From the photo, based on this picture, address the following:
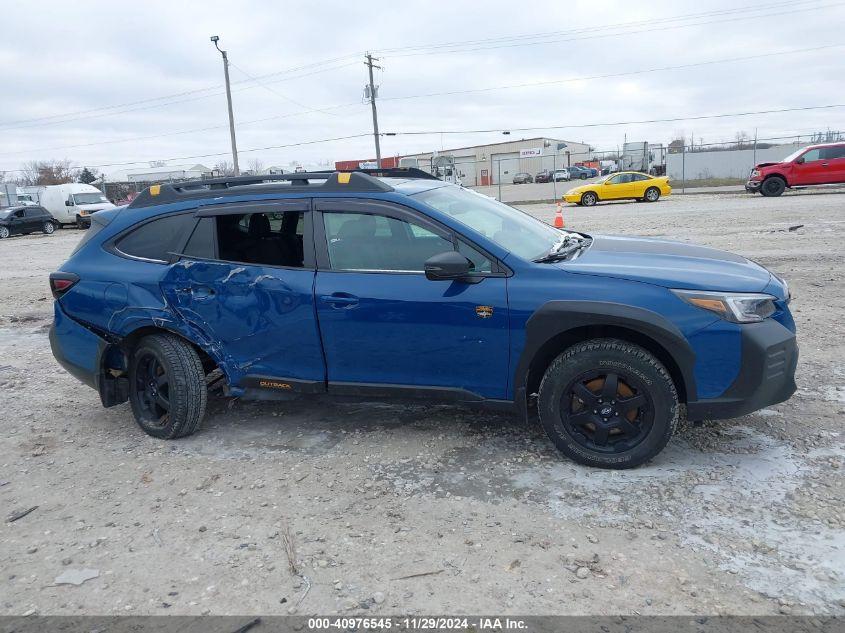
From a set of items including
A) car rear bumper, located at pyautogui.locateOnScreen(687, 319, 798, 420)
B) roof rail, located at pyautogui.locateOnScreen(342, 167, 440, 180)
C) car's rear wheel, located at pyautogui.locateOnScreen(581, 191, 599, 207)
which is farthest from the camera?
car's rear wheel, located at pyautogui.locateOnScreen(581, 191, 599, 207)

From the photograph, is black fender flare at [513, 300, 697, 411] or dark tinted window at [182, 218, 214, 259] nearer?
black fender flare at [513, 300, 697, 411]

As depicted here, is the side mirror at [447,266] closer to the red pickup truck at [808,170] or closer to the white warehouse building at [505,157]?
the red pickup truck at [808,170]

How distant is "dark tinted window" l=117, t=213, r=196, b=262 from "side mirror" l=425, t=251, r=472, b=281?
1.83 meters

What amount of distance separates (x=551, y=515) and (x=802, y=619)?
3.76ft

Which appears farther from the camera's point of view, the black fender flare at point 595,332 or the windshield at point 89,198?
the windshield at point 89,198

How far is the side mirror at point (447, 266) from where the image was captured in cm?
359

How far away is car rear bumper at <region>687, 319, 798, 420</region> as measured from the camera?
3.36 m

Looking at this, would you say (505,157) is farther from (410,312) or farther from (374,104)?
(410,312)

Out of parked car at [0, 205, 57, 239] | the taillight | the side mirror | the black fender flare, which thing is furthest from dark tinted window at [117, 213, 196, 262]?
parked car at [0, 205, 57, 239]

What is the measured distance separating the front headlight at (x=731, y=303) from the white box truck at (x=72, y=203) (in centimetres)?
3213

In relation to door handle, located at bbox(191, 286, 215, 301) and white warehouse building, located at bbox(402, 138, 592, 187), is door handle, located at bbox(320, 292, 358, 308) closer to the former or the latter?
door handle, located at bbox(191, 286, 215, 301)

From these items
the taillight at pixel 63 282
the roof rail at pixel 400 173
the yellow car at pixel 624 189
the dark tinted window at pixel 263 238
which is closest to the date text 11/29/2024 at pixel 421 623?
the dark tinted window at pixel 263 238

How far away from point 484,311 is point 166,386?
7.70 feet

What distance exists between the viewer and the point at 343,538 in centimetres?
315
